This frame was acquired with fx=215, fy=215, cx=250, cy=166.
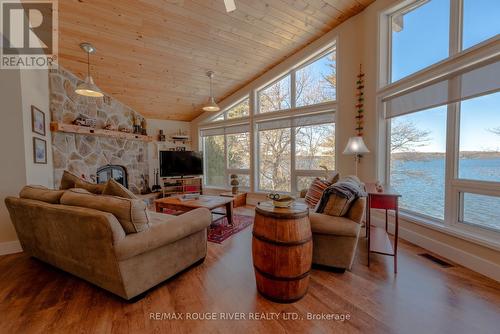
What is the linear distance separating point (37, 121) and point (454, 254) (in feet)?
17.8

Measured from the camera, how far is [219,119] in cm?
575

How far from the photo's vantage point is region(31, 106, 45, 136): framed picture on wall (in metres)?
2.90

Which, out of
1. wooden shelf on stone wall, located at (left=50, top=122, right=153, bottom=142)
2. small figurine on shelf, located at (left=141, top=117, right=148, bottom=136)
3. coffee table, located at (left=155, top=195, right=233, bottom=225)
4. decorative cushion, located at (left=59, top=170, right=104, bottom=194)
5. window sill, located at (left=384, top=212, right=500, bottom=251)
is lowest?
window sill, located at (left=384, top=212, right=500, bottom=251)

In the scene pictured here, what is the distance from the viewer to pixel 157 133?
567 centimetres

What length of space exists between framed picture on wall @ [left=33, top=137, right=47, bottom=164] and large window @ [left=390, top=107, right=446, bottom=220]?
506 centimetres

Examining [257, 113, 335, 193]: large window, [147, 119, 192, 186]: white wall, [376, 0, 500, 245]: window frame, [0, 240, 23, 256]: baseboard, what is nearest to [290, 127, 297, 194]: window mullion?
[257, 113, 335, 193]: large window

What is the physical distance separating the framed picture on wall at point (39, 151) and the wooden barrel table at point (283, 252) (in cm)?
330

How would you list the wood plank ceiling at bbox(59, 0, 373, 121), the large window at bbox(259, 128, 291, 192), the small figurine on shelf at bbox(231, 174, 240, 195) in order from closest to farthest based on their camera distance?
1. the wood plank ceiling at bbox(59, 0, 373, 121)
2. the large window at bbox(259, 128, 291, 192)
3. the small figurine on shelf at bbox(231, 174, 240, 195)

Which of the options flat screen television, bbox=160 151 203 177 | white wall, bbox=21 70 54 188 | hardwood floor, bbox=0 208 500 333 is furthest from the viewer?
flat screen television, bbox=160 151 203 177

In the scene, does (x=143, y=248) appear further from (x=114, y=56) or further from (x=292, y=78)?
(x=292, y=78)

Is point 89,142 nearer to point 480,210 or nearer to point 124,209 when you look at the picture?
point 124,209

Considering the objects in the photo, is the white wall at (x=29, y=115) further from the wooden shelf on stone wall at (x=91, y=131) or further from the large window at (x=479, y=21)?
the large window at (x=479, y=21)

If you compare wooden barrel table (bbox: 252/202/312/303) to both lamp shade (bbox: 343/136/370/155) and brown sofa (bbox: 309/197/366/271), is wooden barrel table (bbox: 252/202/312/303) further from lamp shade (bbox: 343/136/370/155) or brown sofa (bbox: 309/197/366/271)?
lamp shade (bbox: 343/136/370/155)

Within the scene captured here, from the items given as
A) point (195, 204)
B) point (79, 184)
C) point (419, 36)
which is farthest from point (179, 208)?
point (419, 36)
